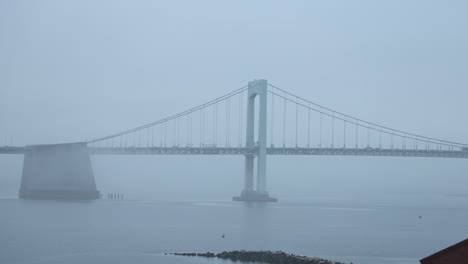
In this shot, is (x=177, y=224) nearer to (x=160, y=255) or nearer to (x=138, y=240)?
(x=138, y=240)

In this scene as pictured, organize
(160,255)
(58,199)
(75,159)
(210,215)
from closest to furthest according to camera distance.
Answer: (160,255), (210,215), (75,159), (58,199)

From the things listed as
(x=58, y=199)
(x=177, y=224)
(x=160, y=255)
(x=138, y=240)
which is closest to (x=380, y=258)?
(x=160, y=255)

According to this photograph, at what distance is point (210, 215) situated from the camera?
97.5 feet

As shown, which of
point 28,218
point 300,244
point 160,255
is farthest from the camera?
point 28,218

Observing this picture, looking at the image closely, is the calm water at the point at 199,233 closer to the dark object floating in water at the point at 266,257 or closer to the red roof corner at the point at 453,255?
the dark object floating in water at the point at 266,257

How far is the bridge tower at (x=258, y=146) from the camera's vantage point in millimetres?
33969

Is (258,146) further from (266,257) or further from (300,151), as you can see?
(266,257)

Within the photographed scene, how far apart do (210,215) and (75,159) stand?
23.9 feet

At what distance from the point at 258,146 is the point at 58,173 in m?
8.31

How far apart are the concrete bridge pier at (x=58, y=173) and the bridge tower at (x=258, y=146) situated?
652cm

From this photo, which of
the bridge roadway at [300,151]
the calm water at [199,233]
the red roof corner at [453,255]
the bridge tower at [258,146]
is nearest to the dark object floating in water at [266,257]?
the calm water at [199,233]

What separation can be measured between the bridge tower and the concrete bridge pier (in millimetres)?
6519

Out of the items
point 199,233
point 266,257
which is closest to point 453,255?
point 266,257

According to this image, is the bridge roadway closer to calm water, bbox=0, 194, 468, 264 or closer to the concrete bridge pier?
the concrete bridge pier
